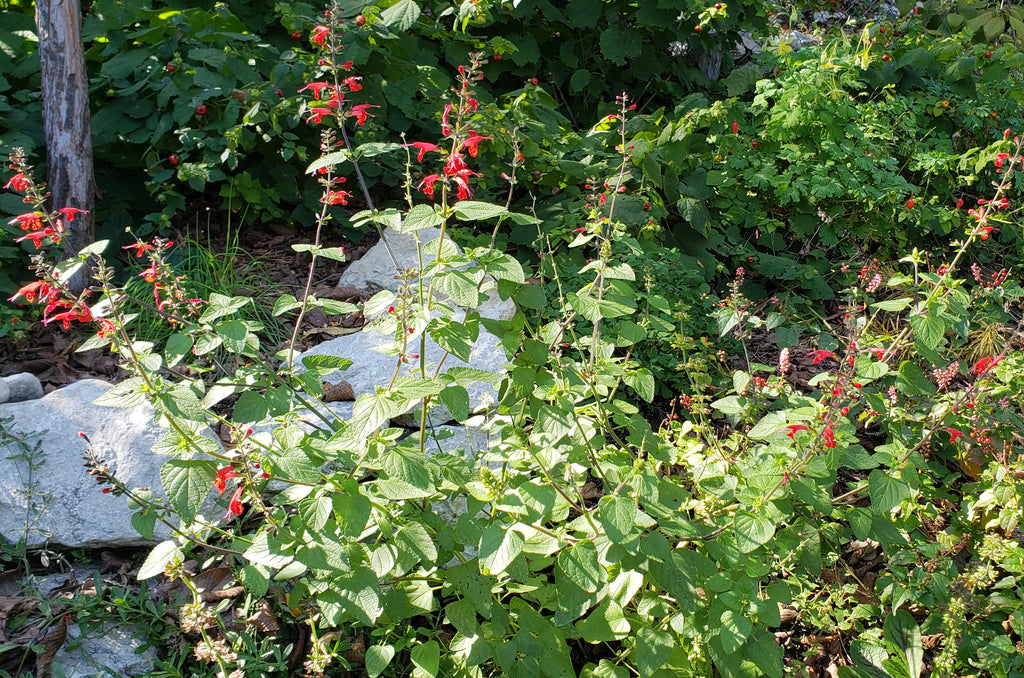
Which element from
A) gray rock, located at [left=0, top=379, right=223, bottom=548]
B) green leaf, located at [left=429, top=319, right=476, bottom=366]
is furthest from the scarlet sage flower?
gray rock, located at [left=0, top=379, right=223, bottom=548]

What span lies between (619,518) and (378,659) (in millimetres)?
775

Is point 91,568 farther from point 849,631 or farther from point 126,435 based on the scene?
point 849,631

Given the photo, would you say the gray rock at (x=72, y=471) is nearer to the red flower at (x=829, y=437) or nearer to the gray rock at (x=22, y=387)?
the gray rock at (x=22, y=387)

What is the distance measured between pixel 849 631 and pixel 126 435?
8.77 ft

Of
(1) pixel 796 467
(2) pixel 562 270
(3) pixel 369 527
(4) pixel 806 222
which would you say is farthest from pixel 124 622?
(4) pixel 806 222

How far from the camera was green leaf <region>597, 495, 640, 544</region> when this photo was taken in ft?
5.47

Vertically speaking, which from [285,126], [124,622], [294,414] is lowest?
[124,622]

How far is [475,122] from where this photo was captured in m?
3.69

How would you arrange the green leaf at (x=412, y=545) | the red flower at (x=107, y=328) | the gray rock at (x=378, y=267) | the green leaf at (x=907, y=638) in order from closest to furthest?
1. the red flower at (x=107, y=328)
2. the green leaf at (x=412, y=545)
3. the green leaf at (x=907, y=638)
4. the gray rock at (x=378, y=267)

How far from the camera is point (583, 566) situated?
177cm

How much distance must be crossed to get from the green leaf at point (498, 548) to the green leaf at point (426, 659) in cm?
41

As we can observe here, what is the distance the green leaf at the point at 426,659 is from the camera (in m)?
1.94

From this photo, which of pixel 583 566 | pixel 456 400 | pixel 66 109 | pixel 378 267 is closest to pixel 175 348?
pixel 456 400

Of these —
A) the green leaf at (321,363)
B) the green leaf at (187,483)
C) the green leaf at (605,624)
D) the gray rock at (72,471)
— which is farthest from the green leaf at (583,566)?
the gray rock at (72,471)
